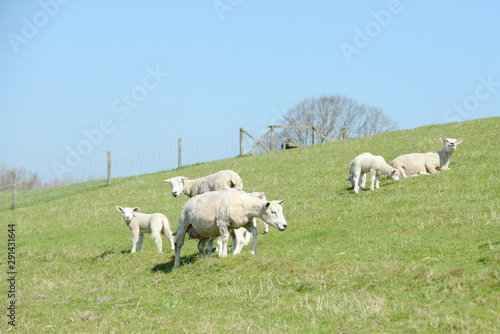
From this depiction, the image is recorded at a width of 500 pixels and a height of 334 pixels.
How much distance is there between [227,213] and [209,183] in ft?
19.4

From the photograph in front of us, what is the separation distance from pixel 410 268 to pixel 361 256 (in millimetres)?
1793

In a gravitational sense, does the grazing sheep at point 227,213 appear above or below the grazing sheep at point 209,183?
below

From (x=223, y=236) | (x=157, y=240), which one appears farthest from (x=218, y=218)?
(x=157, y=240)

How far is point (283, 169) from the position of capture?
29.6 metres

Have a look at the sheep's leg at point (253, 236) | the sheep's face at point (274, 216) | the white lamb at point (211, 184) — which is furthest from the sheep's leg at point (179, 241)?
the white lamb at point (211, 184)

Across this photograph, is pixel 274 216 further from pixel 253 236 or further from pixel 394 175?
pixel 394 175

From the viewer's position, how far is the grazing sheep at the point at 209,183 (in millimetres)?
16922

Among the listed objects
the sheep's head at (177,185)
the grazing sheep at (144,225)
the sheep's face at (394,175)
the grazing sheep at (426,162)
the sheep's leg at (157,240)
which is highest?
the grazing sheep at (426,162)

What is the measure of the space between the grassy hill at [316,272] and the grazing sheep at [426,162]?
0.69m

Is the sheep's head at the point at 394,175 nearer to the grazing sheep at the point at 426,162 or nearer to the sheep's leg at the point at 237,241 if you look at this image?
the grazing sheep at the point at 426,162

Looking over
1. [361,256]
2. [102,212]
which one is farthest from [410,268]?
[102,212]

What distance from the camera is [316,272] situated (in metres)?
9.96

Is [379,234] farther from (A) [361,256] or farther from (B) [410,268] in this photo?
(B) [410,268]

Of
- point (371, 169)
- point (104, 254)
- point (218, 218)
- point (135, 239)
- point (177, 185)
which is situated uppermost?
point (371, 169)
